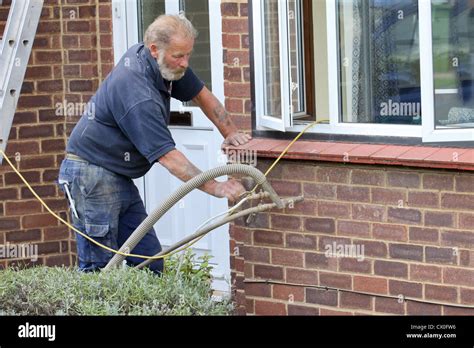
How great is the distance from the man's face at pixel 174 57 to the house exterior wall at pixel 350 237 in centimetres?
65

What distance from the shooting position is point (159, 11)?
8.70 m

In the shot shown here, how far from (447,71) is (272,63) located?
114 cm

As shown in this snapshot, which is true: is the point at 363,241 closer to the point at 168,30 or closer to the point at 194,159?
the point at 168,30

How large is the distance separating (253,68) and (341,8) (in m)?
0.66

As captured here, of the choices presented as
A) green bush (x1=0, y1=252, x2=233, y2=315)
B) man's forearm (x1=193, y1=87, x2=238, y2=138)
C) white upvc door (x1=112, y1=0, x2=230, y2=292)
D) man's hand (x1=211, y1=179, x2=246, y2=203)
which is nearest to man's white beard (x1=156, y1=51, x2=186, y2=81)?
man's forearm (x1=193, y1=87, x2=238, y2=138)

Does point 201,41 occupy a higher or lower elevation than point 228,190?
higher

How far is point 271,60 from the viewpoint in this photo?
7.00 metres

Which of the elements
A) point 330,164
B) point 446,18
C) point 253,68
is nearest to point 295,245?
point 330,164

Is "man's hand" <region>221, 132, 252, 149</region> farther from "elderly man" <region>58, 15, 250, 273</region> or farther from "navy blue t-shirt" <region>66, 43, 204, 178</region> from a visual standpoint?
"navy blue t-shirt" <region>66, 43, 204, 178</region>

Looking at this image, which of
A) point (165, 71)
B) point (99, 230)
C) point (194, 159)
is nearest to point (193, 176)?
point (165, 71)

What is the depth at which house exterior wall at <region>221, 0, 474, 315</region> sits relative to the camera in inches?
249
